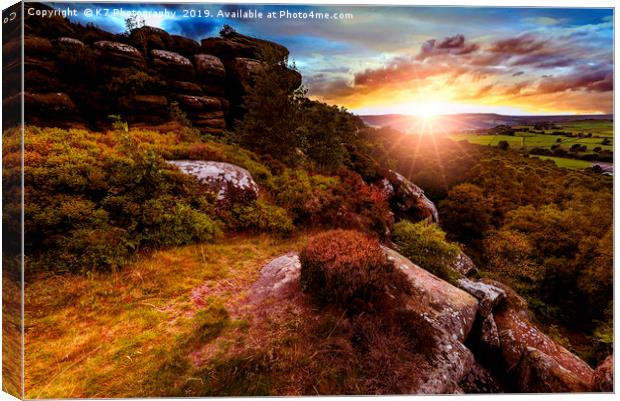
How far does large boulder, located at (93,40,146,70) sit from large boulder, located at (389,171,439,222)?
10.6 m

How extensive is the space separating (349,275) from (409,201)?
8667mm

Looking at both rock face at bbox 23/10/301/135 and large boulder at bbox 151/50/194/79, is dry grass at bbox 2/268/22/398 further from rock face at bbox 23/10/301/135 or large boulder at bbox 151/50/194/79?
large boulder at bbox 151/50/194/79

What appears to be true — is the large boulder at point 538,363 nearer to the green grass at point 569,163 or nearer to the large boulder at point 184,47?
the green grass at point 569,163

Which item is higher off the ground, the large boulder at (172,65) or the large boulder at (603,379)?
the large boulder at (172,65)

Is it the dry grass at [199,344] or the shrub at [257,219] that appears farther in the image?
the shrub at [257,219]

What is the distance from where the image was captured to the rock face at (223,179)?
7.54 m

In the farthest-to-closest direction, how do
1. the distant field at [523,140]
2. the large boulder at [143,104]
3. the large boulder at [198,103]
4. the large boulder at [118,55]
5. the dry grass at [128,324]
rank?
the large boulder at [198,103] < the large boulder at [143,104] < the large boulder at [118,55] < the distant field at [523,140] < the dry grass at [128,324]

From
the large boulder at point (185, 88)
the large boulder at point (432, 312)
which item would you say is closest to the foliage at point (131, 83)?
the large boulder at point (185, 88)

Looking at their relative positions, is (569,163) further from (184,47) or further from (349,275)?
(184,47)

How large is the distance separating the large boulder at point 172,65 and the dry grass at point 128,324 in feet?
23.8

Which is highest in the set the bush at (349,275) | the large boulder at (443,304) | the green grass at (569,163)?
the green grass at (569,163)

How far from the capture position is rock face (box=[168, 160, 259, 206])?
24.7ft

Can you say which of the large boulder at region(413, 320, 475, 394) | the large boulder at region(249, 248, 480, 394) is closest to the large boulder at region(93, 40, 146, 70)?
the large boulder at region(249, 248, 480, 394)

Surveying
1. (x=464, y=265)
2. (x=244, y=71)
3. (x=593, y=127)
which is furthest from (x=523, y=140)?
(x=244, y=71)
